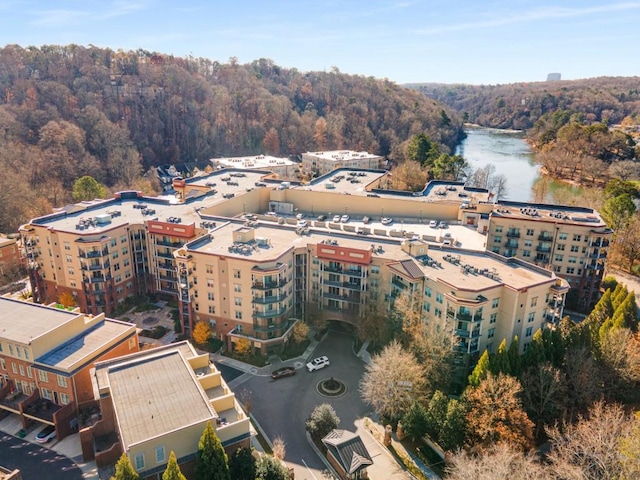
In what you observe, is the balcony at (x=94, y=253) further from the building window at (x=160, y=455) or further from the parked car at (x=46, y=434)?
the building window at (x=160, y=455)

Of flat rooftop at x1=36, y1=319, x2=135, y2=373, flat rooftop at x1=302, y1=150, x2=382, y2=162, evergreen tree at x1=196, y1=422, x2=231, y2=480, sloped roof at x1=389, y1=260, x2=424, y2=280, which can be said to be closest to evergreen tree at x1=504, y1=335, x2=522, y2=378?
sloped roof at x1=389, y1=260, x2=424, y2=280

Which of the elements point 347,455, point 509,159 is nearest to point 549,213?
point 347,455

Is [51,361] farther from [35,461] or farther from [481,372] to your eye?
[481,372]

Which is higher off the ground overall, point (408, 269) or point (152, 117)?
point (152, 117)

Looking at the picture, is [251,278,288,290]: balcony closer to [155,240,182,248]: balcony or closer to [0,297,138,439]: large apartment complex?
[0,297,138,439]: large apartment complex

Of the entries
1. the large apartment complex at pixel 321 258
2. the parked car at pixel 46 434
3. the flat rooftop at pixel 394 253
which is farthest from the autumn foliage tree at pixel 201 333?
the parked car at pixel 46 434

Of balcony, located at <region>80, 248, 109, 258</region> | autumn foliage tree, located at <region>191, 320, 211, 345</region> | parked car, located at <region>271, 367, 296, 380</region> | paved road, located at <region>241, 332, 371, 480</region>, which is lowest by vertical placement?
paved road, located at <region>241, 332, 371, 480</region>
